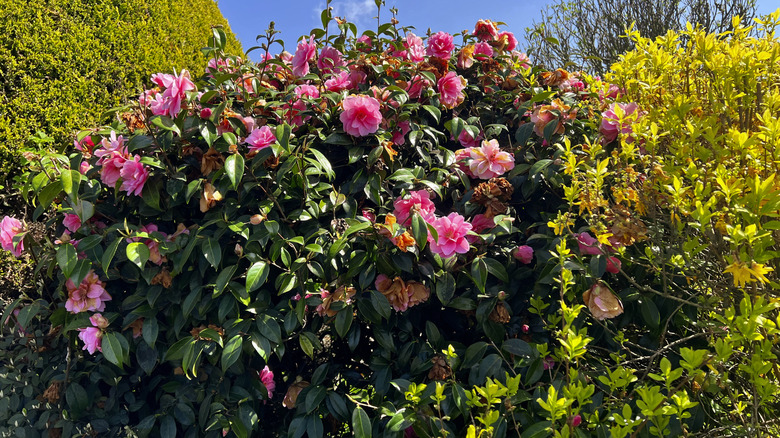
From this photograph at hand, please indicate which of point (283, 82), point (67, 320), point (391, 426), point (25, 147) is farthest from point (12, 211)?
point (391, 426)

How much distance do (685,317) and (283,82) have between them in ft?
6.12

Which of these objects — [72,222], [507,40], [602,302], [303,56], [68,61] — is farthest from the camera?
[68,61]

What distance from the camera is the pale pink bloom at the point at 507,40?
2330mm

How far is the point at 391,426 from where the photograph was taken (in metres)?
1.42

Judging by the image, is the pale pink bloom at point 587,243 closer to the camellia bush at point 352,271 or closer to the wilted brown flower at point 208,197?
the camellia bush at point 352,271

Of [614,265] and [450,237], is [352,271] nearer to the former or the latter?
[450,237]

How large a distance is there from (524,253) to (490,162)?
349mm

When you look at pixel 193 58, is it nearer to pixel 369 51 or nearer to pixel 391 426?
pixel 369 51

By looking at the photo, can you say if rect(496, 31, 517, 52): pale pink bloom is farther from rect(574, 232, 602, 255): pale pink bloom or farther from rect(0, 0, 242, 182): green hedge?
rect(0, 0, 242, 182): green hedge

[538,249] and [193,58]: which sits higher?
[193,58]

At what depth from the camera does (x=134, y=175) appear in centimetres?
169

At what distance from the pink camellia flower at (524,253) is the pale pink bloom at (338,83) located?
0.95m

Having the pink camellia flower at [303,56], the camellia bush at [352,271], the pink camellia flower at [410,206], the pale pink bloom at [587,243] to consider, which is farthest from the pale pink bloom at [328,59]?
the pale pink bloom at [587,243]

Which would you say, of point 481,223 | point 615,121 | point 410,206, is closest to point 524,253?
point 481,223
